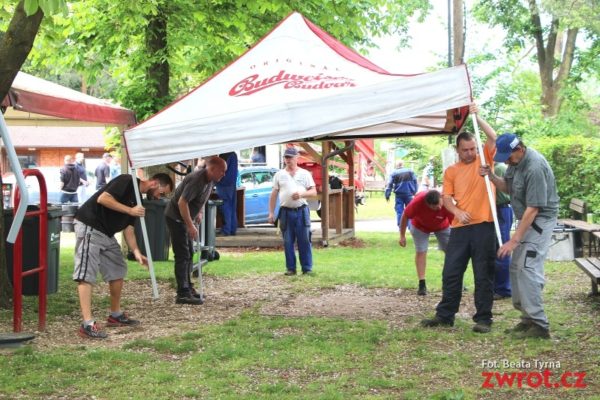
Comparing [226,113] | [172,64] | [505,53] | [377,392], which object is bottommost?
[377,392]

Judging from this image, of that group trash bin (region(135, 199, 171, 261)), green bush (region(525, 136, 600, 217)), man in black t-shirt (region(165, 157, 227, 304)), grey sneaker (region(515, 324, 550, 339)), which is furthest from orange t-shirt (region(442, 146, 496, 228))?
green bush (region(525, 136, 600, 217))

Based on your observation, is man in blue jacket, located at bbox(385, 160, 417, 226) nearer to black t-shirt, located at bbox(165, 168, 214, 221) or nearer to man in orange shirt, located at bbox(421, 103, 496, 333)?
black t-shirt, located at bbox(165, 168, 214, 221)

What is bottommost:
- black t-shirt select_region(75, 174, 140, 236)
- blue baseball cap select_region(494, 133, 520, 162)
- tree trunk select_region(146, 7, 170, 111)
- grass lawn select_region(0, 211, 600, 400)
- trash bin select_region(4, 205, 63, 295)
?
grass lawn select_region(0, 211, 600, 400)

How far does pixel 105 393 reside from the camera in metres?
5.57

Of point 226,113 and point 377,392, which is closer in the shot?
point 377,392

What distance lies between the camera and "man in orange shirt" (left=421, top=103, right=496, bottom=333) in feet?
A: 24.6

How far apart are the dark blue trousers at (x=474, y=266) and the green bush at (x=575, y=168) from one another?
8225 millimetres

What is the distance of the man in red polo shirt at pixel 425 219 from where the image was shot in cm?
917

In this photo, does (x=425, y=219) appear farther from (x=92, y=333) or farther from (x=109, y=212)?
(x=92, y=333)

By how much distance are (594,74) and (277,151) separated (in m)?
13.5

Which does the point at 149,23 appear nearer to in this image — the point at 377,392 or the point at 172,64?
the point at 172,64

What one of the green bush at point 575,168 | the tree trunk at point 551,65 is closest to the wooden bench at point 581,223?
the green bush at point 575,168

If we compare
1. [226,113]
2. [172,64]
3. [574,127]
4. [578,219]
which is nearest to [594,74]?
[574,127]

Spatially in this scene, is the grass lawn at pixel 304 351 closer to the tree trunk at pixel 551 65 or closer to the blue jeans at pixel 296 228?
the blue jeans at pixel 296 228
